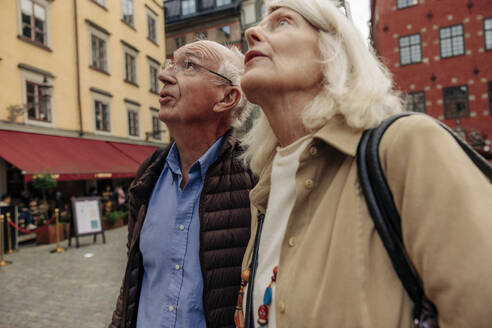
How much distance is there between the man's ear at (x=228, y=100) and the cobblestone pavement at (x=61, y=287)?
378 centimetres

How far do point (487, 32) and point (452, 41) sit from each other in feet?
5.41

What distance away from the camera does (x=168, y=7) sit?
111ft

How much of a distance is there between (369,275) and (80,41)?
58.9ft

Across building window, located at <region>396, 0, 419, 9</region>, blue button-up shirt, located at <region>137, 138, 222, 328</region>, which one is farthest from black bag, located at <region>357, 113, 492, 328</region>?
building window, located at <region>396, 0, 419, 9</region>

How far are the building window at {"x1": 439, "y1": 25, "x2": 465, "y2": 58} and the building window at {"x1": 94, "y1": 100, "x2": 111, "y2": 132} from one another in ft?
61.8

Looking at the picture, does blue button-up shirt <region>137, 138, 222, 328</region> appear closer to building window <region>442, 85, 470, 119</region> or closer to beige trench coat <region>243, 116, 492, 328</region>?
beige trench coat <region>243, 116, 492, 328</region>

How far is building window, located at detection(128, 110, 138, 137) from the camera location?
19722mm

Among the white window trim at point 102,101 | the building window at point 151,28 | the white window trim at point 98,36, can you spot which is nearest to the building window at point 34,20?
the white window trim at point 98,36

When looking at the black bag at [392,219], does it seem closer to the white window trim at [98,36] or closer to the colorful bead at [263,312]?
the colorful bead at [263,312]

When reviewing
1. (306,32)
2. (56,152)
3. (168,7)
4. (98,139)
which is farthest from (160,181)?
(168,7)

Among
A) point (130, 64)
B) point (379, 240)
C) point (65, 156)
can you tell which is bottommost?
point (379, 240)

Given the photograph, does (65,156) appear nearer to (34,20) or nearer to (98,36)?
(34,20)

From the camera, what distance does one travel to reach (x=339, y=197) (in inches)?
41.4

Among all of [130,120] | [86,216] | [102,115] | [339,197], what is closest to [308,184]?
[339,197]
